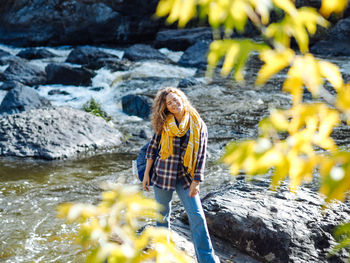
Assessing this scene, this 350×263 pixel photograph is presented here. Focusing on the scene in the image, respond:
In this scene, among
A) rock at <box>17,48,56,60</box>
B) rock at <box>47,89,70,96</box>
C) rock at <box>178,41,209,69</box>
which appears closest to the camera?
rock at <box>47,89,70,96</box>

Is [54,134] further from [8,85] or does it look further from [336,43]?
[336,43]

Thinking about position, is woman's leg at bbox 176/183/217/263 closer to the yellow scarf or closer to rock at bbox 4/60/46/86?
the yellow scarf

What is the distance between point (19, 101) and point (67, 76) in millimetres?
4078

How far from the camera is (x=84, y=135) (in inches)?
334

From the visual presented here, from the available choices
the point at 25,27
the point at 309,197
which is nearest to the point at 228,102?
the point at 309,197

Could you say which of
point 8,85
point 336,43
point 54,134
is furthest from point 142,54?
point 54,134

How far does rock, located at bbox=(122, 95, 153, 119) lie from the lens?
10672 mm

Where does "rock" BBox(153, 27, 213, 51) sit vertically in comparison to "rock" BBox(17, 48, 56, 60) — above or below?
above

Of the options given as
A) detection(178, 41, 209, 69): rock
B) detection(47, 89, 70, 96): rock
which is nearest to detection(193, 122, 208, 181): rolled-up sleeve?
detection(47, 89, 70, 96): rock

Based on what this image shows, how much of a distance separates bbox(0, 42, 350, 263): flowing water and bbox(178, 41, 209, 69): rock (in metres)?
1.63

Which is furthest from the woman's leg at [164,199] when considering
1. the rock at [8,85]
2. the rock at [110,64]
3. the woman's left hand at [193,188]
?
the rock at [110,64]

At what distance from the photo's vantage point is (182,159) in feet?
12.3

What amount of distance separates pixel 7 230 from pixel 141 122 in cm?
542

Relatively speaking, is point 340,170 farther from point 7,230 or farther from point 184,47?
point 184,47
